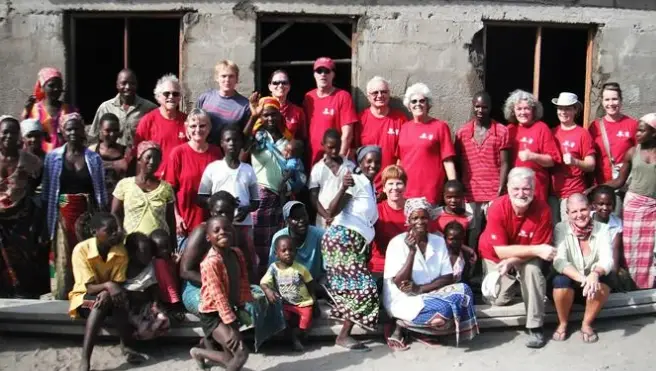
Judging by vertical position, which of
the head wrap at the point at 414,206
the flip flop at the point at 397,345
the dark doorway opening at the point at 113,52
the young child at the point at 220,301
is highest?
the dark doorway opening at the point at 113,52

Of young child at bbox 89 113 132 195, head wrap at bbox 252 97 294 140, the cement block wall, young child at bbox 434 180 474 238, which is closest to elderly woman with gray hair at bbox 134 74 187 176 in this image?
young child at bbox 89 113 132 195

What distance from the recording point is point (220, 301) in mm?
5219

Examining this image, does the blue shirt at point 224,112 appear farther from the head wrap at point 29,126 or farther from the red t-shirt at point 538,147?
the red t-shirt at point 538,147

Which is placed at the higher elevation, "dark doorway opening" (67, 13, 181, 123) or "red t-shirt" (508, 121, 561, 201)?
"dark doorway opening" (67, 13, 181, 123)

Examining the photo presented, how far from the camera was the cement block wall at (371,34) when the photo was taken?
7.36 meters

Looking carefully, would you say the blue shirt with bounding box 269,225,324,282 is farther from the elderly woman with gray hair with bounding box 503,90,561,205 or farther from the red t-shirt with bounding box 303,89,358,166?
the elderly woman with gray hair with bounding box 503,90,561,205

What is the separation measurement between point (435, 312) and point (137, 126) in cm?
285

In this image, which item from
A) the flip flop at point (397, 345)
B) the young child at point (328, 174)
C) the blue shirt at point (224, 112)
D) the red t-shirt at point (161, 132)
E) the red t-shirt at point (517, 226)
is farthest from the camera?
the blue shirt at point (224, 112)

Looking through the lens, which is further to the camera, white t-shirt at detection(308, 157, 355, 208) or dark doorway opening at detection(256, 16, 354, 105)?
dark doorway opening at detection(256, 16, 354, 105)

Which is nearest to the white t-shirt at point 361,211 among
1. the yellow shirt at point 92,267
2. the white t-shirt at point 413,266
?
the white t-shirt at point 413,266

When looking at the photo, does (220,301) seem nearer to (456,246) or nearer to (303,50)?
(456,246)

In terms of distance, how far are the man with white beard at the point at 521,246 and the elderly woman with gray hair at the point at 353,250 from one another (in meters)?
0.91

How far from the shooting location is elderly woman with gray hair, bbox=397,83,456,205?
21.8ft

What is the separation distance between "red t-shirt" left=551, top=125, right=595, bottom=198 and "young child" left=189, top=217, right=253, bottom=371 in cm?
294
